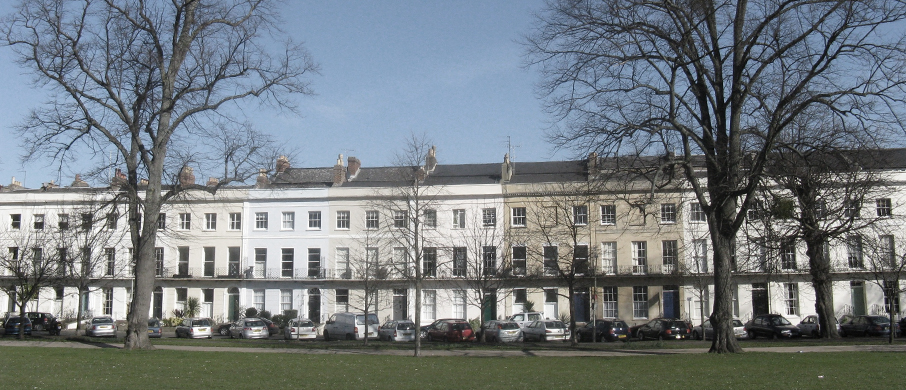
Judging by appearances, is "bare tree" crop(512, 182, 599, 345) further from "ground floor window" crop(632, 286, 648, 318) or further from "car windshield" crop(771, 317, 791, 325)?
"car windshield" crop(771, 317, 791, 325)

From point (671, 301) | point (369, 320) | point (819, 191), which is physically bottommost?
point (369, 320)

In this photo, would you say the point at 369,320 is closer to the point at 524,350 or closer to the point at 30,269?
the point at 524,350

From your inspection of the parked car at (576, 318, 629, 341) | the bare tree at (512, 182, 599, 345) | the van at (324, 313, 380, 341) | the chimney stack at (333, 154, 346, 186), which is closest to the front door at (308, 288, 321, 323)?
the chimney stack at (333, 154, 346, 186)

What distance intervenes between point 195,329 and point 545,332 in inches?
739

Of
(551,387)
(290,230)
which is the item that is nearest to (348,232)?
(290,230)

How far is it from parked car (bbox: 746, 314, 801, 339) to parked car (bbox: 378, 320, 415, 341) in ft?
59.1

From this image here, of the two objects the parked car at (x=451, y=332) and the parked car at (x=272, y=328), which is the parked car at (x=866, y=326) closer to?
the parked car at (x=451, y=332)

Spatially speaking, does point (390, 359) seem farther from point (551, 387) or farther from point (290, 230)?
point (290, 230)

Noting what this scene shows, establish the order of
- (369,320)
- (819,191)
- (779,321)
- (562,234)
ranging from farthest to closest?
(562,234) → (369,320) → (779,321) → (819,191)

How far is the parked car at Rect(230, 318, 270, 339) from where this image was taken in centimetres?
4253

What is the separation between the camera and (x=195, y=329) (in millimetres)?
41750

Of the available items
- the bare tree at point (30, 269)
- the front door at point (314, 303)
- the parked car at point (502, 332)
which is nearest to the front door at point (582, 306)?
the parked car at point (502, 332)

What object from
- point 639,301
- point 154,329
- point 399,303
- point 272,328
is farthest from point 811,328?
point 154,329

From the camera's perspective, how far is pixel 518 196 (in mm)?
52188
